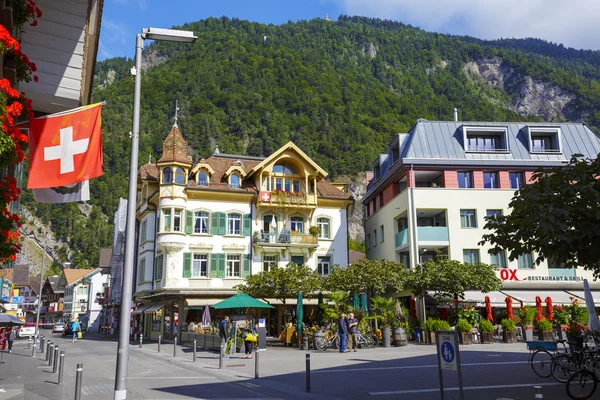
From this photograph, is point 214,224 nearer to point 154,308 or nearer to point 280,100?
point 154,308

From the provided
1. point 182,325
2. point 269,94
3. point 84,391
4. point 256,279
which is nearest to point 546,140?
point 256,279

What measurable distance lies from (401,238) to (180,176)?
53.6 feet

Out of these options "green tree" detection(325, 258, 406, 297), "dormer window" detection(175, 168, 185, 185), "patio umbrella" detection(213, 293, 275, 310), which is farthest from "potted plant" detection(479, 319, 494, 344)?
"dormer window" detection(175, 168, 185, 185)

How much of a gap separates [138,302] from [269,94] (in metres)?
119

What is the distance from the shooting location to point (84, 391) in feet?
44.7

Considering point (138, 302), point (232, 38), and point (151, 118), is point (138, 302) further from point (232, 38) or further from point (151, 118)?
point (232, 38)

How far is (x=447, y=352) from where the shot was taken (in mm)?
9633

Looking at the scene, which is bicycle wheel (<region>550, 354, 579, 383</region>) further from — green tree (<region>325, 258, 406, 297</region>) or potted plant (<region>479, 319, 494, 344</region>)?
green tree (<region>325, 258, 406, 297</region>)

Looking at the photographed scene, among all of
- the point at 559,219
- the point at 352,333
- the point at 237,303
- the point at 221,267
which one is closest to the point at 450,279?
Answer: the point at 352,333

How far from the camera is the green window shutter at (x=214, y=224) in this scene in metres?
39.7

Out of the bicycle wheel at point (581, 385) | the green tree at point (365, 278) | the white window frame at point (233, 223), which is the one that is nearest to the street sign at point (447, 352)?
the bicycle wheel at point (581, 385)

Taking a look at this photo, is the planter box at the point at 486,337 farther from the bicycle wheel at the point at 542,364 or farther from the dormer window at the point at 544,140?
the dormer window at the point at 544,140

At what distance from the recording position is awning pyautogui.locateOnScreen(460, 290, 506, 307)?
34.1 m

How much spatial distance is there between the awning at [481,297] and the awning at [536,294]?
643 mm
